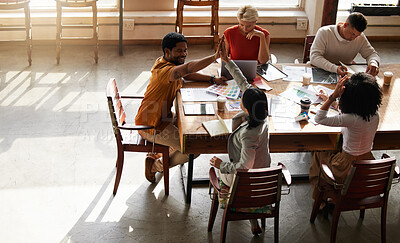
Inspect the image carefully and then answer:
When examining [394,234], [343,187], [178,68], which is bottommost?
[394,234]

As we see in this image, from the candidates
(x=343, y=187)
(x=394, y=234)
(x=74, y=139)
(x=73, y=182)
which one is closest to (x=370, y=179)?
(x=343, y=187)

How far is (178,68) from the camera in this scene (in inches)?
156

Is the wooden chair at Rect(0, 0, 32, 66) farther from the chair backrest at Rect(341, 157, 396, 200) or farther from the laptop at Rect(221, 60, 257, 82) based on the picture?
the chair backrest at Rect(341, 157, 396, 200)

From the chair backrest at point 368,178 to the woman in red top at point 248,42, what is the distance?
1.88 m

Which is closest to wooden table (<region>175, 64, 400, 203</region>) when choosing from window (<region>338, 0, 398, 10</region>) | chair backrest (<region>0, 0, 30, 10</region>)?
chair backrest (<region>0, 0, 30, 10</region>)

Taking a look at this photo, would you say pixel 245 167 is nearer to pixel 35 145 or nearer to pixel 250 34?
pixel 250 34

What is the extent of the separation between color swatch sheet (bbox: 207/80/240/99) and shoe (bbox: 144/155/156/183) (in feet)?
2.53

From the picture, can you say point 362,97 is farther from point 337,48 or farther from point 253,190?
point 337,48

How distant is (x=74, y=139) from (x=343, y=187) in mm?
2734

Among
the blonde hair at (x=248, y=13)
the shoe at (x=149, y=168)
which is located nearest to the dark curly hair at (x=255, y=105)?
the shoe at (x=149, y=168)

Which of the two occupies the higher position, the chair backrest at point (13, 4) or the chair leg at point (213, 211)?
the chair backrest at point (13, 4)

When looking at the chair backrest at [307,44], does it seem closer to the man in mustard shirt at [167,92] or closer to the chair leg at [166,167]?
the man in mustard shirt at [167,92]

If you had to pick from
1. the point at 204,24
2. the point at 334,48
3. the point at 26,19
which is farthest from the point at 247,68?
the point at 26,19

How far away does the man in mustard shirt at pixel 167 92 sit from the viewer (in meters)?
4.02
